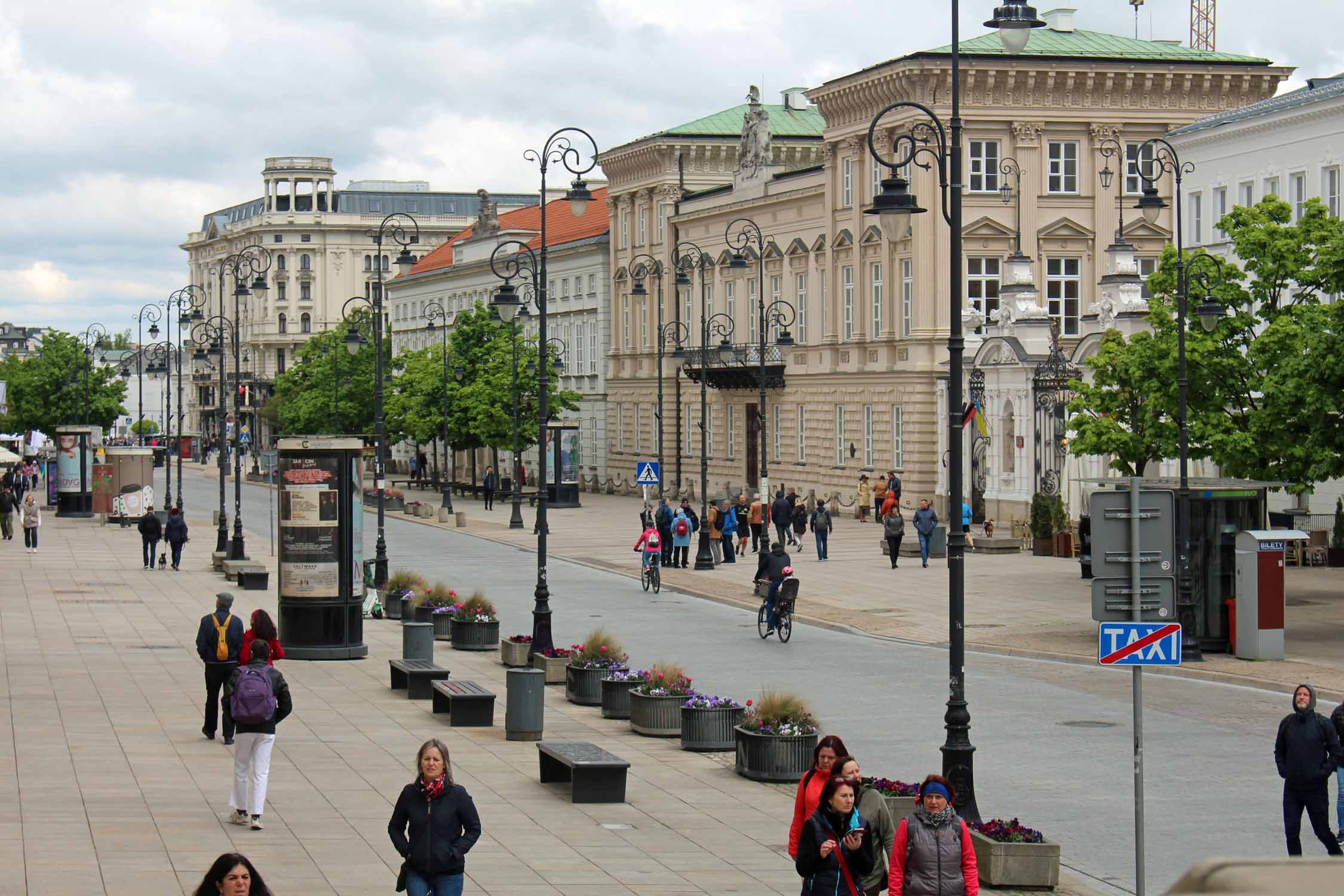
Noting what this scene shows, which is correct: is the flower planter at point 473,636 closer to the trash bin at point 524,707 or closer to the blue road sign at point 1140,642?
the trash bin at point 524,707

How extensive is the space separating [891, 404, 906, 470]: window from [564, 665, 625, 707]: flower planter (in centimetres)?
3897

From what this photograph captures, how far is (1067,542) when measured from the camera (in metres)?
45.3

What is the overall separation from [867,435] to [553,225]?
41.9 m

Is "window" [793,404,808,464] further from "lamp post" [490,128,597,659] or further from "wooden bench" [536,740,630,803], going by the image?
"wooden bench" [536,740,630,803]

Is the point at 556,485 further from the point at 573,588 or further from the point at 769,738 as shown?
the point at 769,738

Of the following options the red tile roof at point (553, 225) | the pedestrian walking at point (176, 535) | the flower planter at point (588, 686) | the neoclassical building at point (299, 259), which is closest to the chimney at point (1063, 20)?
the red tile roof at point (553, 225)

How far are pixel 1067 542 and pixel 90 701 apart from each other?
28751mm

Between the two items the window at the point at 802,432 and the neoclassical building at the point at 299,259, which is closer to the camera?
the window at the point at 802,432

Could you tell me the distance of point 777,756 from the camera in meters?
17.7

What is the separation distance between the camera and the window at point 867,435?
209 feet

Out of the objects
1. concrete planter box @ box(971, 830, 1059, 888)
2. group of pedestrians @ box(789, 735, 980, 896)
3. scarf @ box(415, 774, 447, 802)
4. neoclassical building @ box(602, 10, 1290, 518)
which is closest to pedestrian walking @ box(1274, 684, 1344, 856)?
concrete planter box @ box(971, 830, 1059, 888)

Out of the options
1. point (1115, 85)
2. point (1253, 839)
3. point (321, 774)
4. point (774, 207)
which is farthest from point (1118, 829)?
point (774, 207)

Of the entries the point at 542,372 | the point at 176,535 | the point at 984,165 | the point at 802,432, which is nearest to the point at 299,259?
the point at 802,432

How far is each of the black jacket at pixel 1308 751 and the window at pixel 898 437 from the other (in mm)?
46915
